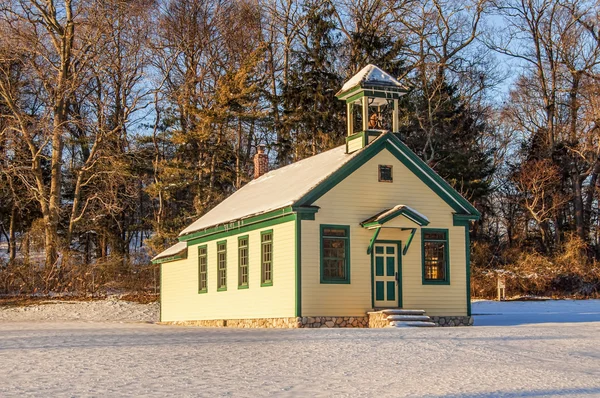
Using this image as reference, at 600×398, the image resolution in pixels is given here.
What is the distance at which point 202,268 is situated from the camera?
30.3 m

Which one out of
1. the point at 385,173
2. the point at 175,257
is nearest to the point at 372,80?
the point at 385,173

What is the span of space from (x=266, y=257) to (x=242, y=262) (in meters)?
1.76

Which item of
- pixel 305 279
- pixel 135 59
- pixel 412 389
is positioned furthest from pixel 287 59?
pixel 412 389

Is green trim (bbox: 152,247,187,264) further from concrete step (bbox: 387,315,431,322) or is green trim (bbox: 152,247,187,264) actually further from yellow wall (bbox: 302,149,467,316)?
concrete step (bbox: 387,315,431,322)

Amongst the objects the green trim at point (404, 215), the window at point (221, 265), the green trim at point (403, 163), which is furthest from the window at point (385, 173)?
the window at point (221, 265)

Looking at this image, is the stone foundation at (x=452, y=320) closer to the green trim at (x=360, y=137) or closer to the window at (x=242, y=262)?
the green trim at (x=360, y=137)

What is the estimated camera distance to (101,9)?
129 ft

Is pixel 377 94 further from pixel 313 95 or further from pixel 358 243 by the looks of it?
pixel 313 95

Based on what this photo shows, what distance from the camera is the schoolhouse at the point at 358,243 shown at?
23891 millimetres

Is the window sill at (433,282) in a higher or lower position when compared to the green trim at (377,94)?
lower

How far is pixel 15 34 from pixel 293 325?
22310mm

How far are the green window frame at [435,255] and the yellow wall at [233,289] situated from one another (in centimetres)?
426

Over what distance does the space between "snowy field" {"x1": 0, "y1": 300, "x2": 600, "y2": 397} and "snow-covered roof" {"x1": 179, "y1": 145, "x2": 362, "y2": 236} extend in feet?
18.1

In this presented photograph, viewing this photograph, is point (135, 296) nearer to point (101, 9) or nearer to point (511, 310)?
point (101, 9)
